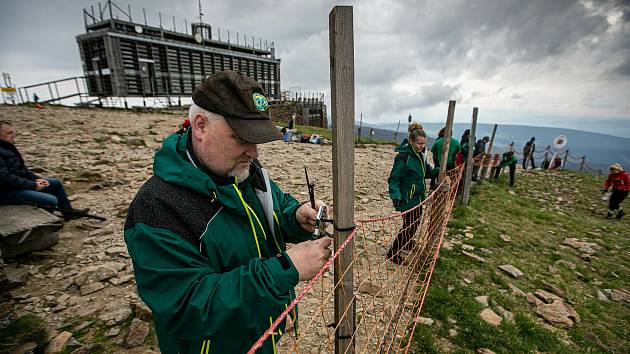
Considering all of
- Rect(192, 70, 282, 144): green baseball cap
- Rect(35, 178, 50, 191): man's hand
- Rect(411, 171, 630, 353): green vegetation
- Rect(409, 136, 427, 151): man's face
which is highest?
Rect(192, 70, 282, 144): green baseball cap

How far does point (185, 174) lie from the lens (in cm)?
138

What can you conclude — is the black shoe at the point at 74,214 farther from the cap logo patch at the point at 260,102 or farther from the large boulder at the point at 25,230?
the cap logo patch at the point at 260,102

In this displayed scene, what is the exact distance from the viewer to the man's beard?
1617 mm

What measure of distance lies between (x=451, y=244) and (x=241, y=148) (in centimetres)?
582

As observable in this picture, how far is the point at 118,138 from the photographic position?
39.6 feet

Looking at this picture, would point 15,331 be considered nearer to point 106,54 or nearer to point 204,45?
point 106,54

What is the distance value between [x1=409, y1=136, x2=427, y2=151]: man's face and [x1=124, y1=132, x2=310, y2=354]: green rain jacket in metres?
3.62

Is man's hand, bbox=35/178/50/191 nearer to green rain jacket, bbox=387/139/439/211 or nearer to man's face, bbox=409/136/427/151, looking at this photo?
green rain jacket, bbox=387/139/439/211

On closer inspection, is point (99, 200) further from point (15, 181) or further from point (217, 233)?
point (217, 233)

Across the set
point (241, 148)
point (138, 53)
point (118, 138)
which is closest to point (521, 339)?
point (241, 148)

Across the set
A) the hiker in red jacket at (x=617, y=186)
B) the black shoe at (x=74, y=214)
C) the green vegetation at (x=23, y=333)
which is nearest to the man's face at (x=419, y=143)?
the green vegetation at (x=23, y=333)

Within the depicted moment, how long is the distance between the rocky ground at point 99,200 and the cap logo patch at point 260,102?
3081mm

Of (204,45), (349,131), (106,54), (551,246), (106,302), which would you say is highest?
(204,45)

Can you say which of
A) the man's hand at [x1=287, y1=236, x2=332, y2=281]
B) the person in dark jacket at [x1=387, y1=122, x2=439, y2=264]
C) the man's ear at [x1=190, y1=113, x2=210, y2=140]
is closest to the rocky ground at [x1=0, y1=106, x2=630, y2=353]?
the person in dark jacket at [x1=387, y1=122, x2=439, y2=264]
